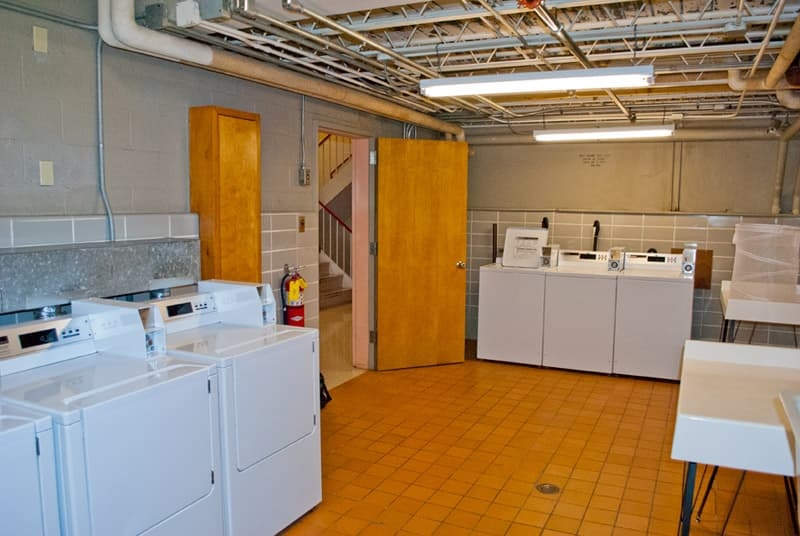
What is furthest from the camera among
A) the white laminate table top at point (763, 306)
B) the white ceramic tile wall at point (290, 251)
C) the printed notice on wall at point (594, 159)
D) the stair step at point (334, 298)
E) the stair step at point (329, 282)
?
the stair step at point (329, 282)

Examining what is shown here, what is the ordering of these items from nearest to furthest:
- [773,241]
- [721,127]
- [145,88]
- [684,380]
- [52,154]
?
[684,380] < [52,154] < [145,88] < [773,241] < [721,127]

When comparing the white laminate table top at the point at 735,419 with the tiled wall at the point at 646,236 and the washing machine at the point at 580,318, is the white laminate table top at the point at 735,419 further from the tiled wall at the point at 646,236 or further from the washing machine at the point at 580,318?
the tiled wall at the point at 646,236

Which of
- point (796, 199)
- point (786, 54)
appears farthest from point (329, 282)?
point (786, 54)

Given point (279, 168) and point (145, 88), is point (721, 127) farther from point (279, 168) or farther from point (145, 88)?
point (145, 88)

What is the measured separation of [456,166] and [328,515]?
3841 mm

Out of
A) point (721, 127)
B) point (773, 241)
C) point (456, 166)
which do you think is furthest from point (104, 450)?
point (721, 127)

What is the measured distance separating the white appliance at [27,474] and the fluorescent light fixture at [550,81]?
266 cm

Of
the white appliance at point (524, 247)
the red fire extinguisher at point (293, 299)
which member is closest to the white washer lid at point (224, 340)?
the red fire extinguisher at point (293, 299)

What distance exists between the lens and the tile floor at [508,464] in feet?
11.0

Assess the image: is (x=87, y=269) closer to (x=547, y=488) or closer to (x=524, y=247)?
(x=547, y=488)

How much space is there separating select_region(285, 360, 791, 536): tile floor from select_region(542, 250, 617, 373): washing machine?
0.34 meters

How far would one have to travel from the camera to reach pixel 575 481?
151 inches

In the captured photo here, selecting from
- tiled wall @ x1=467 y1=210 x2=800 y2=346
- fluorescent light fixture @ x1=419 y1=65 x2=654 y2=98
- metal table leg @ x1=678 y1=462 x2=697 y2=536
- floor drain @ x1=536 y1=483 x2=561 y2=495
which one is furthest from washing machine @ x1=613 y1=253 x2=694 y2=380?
metal table leg @ x1=678 y1=462 x2=697 y2=536

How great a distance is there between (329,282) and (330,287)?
80mm
